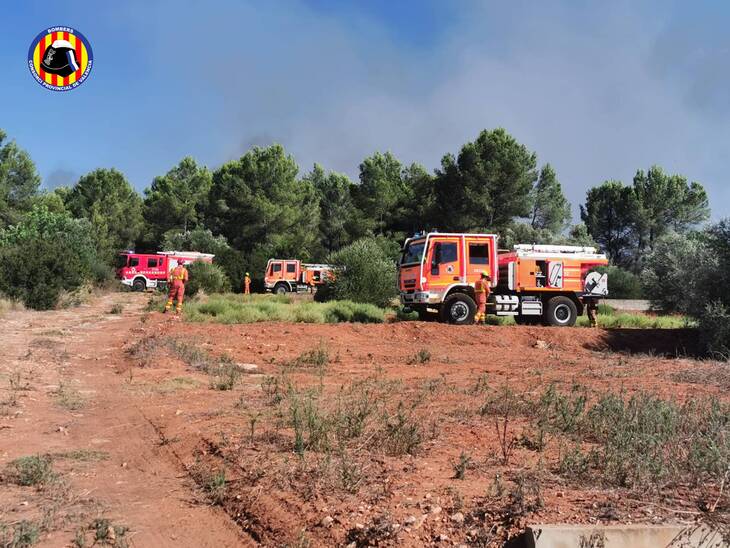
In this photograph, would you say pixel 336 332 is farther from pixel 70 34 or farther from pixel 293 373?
pixel 70 34

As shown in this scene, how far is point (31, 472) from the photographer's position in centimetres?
519

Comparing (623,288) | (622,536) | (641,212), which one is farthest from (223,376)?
(641,212)

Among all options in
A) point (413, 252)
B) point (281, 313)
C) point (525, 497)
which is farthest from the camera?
point (281, 313)

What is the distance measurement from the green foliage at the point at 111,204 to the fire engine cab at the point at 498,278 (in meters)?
40.6

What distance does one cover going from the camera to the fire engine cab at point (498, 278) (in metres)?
19.3

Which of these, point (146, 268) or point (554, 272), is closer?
point (554, 272)

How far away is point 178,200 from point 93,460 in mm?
53470

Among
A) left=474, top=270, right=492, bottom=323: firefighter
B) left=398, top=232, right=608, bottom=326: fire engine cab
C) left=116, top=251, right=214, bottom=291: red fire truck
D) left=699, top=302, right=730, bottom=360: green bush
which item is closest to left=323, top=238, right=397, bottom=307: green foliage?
left=398, top=232, right=608, bottom=326: fire engine cab

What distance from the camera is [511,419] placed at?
695 centimetres

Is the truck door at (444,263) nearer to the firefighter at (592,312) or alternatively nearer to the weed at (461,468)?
the firefighter at (592,312)

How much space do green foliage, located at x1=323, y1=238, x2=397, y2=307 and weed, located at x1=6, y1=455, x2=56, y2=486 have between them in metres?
20.3

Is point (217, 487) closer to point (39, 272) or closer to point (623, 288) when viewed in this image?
point (39, 272)

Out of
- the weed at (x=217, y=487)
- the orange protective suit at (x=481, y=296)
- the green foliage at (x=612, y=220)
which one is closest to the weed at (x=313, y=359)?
the orange protective suit at (x=481, y=296)

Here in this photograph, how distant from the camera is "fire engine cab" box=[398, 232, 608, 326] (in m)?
19.3
